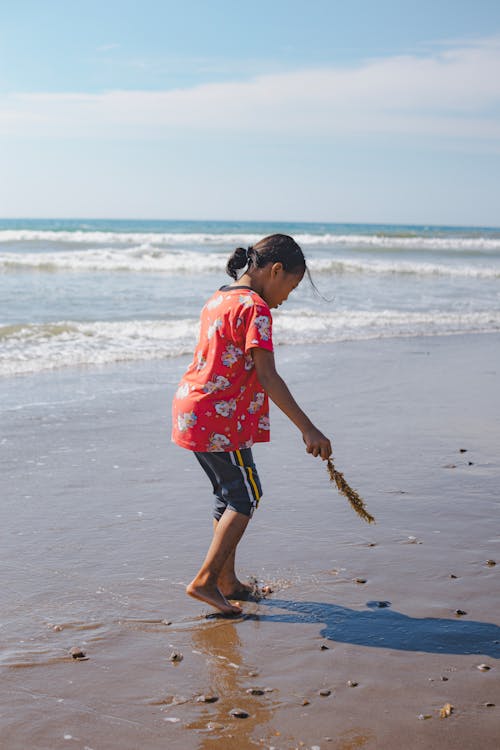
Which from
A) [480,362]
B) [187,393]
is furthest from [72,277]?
[187,393]

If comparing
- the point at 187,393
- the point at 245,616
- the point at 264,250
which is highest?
the point at 264,250

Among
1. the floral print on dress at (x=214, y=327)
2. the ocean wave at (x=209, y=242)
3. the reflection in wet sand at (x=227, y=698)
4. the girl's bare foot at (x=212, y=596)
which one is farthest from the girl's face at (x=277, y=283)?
the ocean wave at (x=209, y=242)

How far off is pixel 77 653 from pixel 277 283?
1587 mm

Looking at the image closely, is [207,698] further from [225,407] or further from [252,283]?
[252,283]

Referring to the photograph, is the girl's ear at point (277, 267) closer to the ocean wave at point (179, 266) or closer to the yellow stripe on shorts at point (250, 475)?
the yellow stripe on shorts at point (250, 475)

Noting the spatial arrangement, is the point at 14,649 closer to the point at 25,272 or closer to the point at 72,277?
the point at 72,277

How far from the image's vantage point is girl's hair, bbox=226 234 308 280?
134 inches

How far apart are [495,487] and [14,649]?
2.99 metres

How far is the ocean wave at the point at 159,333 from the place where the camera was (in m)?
9.55

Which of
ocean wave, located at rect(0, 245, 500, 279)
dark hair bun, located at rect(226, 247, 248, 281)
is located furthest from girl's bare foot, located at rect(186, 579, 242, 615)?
ocean wave, located at rect(0, 245, 500, 279)

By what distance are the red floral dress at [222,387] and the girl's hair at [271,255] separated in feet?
0.36

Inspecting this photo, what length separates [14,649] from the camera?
3.03 m

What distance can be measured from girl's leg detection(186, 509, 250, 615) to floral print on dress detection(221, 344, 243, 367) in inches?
24.5

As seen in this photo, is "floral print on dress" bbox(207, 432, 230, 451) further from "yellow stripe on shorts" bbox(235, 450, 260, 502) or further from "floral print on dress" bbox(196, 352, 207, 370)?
"floral print on dress" bbox(196, 352, 207, 370)
